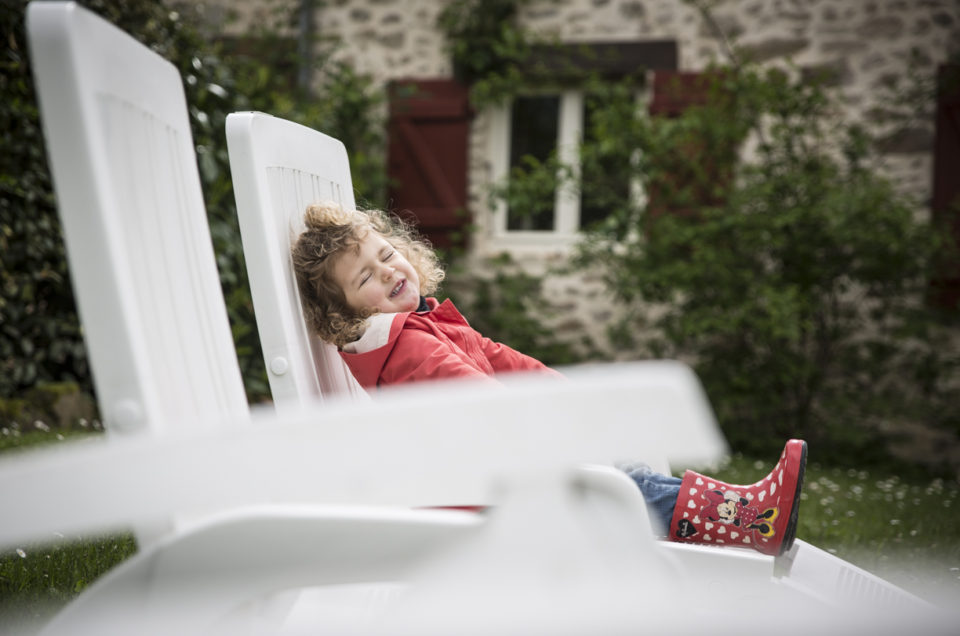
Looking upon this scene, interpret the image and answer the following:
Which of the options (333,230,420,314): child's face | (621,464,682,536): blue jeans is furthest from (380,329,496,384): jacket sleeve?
(621,464,682,536): blue jeans

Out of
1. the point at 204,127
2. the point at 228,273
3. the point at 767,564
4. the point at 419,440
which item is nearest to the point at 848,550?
the point at 767,564

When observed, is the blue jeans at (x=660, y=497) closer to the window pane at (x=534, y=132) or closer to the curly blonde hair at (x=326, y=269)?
the curly blonde hair at (x=326, y=269)

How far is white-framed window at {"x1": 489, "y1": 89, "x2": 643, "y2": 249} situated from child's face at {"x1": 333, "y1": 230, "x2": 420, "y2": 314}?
4949mm

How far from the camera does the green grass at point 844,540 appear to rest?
6.27 ft

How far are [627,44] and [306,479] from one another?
Answer: 21.1 ft

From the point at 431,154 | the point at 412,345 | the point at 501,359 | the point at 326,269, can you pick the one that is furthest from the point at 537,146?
the point at 412,345

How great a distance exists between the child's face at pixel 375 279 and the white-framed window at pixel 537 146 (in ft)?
16.2

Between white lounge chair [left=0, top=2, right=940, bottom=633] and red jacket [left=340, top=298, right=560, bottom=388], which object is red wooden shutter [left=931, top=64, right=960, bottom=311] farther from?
white lounge chair [left=0, top=2, right=940, bottom=633]

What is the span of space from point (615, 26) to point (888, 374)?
339 centimetres

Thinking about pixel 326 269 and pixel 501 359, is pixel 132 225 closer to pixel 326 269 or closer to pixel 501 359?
pixel 326 269

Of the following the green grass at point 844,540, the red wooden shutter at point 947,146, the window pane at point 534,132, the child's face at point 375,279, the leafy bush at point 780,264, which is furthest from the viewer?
the window pane at point 534,132

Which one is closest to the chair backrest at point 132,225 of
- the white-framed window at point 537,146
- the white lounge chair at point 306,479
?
the white lounge chair at point 306,479

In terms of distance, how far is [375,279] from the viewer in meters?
1.84

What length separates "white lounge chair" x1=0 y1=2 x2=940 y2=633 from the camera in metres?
→ 0.64
